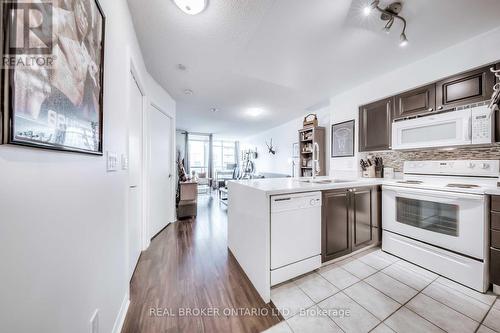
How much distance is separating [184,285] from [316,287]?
1240 millimetres

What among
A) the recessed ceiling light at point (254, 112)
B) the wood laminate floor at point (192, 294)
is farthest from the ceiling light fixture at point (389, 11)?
the recessed ceiling light at point (254, 112)

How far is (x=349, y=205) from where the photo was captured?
1891mm

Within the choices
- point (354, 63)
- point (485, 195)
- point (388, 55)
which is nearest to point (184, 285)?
point (485, 195)

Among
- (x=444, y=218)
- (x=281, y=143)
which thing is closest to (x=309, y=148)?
(x=281, y=143)

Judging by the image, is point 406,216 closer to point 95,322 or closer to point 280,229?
point 280,229

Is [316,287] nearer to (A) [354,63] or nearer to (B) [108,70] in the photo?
(B) [108,70]

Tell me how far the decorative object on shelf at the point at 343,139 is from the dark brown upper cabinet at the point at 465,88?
1065mm

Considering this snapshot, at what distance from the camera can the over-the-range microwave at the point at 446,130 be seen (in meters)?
1.60

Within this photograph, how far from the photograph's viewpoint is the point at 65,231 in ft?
2.09

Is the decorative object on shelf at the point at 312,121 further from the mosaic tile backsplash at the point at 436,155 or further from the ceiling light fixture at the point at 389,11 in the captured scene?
the ceiling light fixture at the point at 389,11

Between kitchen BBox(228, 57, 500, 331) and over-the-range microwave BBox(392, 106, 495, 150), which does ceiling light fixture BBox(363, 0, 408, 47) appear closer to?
kitchen BBox(228, 57, 500, 331)

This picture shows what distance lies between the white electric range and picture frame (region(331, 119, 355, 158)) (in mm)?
877

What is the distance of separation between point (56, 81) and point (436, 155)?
10.9 feet

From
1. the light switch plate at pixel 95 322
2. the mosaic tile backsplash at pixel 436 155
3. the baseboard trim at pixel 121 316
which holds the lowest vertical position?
the baseboard trim at pixel 121 316
